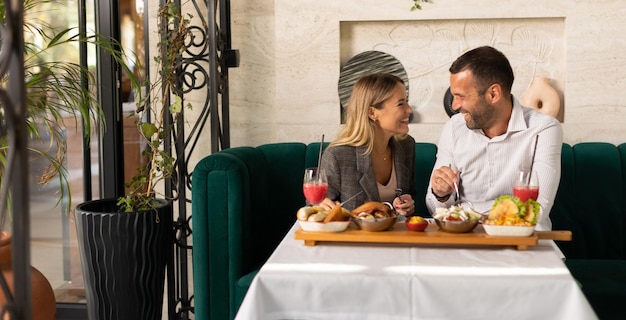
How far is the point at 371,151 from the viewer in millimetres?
3021

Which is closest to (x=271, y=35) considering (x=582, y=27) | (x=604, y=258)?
(x=582, y=27)

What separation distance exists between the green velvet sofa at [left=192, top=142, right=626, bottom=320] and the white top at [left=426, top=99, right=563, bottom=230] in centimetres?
51

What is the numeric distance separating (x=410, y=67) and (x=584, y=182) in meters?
1.10

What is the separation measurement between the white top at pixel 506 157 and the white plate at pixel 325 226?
0.76 meters

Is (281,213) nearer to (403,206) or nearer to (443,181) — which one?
(403,206)

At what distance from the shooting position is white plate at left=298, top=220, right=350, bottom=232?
2.17 metres

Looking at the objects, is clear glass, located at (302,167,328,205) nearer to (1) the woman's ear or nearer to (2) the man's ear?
(1) the woman's ear

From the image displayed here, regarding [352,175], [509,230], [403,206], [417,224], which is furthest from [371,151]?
[509,230]

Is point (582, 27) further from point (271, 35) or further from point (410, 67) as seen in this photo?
point (271, 35)

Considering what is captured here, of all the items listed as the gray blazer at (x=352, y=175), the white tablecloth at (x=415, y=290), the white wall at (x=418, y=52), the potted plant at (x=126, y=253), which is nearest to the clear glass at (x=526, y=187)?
the white tablecloth at (x=415, y=290)

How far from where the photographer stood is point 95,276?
10.6 feet

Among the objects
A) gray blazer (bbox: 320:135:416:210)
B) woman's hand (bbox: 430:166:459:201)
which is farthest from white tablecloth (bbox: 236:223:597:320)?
gray blazer (bbox: 320:135:416:210)

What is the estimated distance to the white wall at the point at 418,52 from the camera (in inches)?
149

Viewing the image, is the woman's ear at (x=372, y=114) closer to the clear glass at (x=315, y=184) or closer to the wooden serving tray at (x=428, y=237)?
the clear glass at (x=315, y=184)
